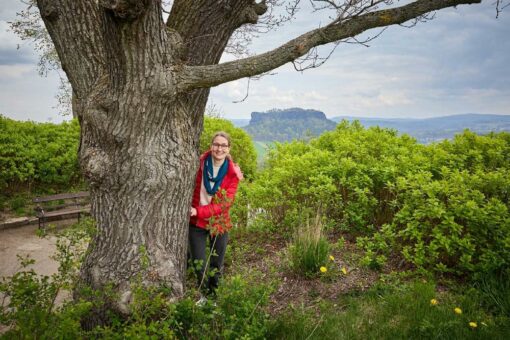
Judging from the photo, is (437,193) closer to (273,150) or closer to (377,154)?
(377,154)

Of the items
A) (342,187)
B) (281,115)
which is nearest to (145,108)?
(342,187)

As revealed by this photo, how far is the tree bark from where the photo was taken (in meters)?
3.12

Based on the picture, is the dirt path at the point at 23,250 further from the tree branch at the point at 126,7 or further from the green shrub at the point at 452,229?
the green shrub at the point at 452,229

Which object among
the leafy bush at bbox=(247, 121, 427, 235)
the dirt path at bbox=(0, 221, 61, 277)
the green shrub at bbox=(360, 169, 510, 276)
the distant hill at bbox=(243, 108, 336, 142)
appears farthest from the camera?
the distant hill at bbox=(243, 108, 336, 142)

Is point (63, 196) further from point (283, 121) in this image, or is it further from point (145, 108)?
point (283, 121)

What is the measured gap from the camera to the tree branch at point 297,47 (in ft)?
10.2

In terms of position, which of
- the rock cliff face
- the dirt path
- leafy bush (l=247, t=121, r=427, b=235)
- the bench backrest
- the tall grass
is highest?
the rock cliff face

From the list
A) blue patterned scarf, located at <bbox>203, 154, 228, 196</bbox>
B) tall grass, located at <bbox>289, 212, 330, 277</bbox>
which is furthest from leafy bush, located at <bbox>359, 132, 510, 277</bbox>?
blue patterned scarf, located at <bbox>203, 154, 228, 196</bbox>

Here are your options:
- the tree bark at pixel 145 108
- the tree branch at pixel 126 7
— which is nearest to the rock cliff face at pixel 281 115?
the tree bark at pixel 145 108

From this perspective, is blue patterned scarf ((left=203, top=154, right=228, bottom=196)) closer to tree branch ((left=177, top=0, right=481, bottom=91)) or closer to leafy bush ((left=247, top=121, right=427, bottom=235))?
tree branch ((left=177, top=0, right=481, bottom=91))

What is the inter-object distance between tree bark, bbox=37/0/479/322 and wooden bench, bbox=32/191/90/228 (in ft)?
16.1

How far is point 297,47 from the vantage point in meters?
3.11

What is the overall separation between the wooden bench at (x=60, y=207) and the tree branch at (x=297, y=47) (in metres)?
5.71

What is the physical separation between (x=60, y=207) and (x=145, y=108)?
6757 millimetres
